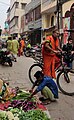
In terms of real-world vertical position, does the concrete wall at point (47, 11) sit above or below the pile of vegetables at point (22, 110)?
above

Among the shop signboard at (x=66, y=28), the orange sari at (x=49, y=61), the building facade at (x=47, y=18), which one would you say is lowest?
the orange sari at (x=49, y=61)

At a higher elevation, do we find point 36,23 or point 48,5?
point 48,5

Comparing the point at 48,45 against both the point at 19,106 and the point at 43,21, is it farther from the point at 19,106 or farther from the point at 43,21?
the point at 43,21

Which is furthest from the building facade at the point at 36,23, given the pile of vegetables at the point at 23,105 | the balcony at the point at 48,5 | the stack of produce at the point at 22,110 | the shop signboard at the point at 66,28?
the pile of vegetables at the point at 23,105

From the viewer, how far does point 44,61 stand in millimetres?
8773

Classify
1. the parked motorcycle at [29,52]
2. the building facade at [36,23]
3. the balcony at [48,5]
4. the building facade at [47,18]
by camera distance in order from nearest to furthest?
the parked motorcycle at [29,52] < the balcony at [48,5] < the building facade at [47,18] < the building facade at [36,23]

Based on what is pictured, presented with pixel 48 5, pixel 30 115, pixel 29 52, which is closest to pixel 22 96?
pixel 30 115

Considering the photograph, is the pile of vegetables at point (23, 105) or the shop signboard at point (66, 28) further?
the shop signboard at point (66, 28)

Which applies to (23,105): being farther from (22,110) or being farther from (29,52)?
(29,52)

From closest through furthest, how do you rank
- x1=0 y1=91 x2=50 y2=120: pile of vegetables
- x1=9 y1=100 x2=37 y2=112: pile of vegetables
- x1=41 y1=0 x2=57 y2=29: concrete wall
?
x1=0 y1=91 x2=50 y2=120: pile of vegetables < x1=9 y1=100 x2=37 y2=112: pile of vegetables < x1=41 y1=0 x2=57 y2=29: concrete wall

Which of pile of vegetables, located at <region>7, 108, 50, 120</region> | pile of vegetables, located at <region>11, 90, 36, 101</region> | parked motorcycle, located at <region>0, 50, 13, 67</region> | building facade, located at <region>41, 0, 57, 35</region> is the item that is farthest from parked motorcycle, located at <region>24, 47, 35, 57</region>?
pile of vegetables, located at <region>7, 108, 50, 120</region>

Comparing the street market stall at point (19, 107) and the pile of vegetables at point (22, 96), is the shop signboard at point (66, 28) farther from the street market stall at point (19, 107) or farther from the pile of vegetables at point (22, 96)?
the pile of vegetables at point (22, 96)

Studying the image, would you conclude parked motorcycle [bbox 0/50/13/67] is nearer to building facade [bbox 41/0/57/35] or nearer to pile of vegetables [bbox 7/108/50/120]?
pile of vegetables [bbox 7/108/50/120]

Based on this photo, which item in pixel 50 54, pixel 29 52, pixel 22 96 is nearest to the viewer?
pixel 22 96
